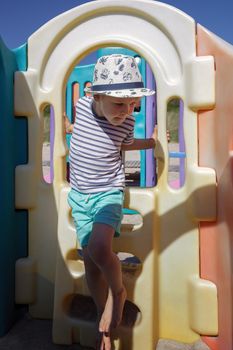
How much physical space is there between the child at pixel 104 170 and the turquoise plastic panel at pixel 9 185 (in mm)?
373

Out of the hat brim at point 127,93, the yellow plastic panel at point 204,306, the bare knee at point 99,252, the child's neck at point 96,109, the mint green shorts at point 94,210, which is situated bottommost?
the yellow plastic panel at point 204,306

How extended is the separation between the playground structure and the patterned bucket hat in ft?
0.93

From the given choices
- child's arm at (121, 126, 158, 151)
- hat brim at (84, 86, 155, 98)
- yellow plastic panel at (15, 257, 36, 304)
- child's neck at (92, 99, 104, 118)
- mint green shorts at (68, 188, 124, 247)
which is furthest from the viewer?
yellow plastic panel at (15, 257, 36, 304)

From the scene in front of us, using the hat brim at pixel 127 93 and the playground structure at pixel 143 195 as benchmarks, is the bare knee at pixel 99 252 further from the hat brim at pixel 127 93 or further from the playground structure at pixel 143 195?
the hat brim at pixel 127 93

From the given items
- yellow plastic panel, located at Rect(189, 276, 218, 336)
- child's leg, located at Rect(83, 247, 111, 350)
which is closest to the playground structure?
yellow plastic panel, located at Rect(189, 276, 218, 336)

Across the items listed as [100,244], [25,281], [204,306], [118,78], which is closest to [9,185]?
[25,281]

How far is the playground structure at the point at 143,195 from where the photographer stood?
1919mm

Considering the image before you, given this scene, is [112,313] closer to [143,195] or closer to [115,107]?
[143,195]

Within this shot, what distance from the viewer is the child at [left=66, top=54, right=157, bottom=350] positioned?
1.79 meters

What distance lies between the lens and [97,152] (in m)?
1.94

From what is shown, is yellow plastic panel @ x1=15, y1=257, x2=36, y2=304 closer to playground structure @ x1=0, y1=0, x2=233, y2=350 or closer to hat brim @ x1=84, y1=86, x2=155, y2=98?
playground structure @ x1=0, y1=0, x2=233, y2=350

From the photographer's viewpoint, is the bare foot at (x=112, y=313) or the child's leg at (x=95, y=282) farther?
the child's leg at (x=95, y=282)

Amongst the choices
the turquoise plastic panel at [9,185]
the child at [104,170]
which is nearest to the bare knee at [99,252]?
the child at [104,170]

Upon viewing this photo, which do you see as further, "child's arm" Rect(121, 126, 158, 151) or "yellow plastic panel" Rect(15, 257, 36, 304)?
"yellow plastic panel" Rect(15, 257, 36, 304)
